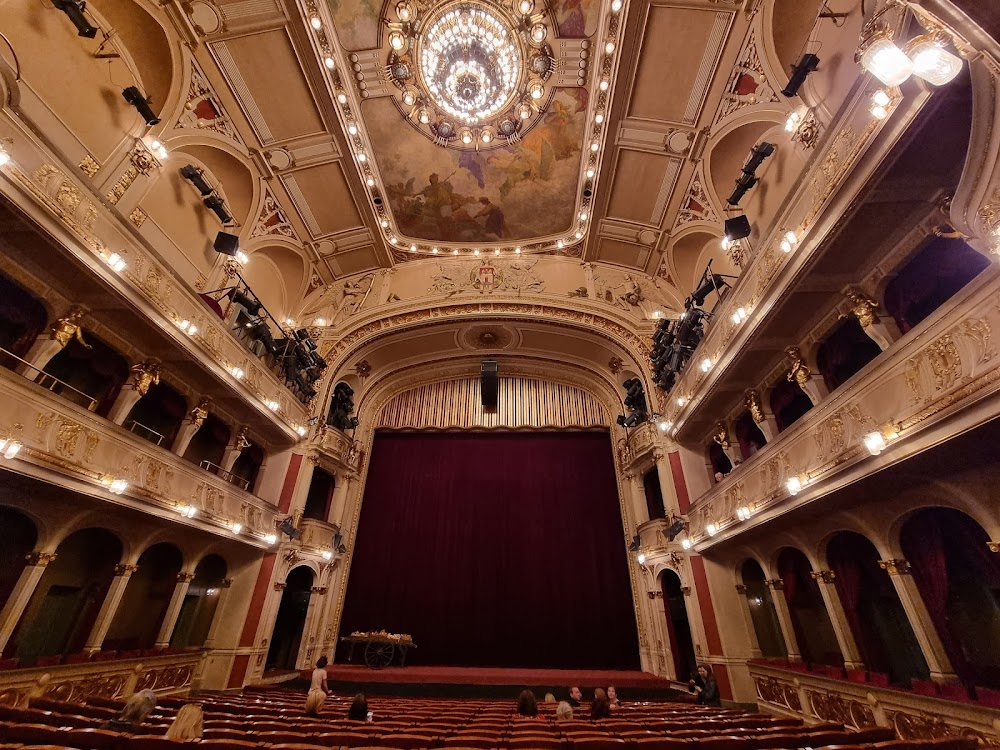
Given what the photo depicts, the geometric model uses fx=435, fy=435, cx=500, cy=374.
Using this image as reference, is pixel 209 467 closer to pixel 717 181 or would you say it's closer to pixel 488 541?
pixel 488 541

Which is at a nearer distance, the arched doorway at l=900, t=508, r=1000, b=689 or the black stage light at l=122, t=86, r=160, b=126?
the arched doorway at l=900, t=508, r=1000, b=689

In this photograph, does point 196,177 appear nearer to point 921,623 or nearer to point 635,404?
point 635,404

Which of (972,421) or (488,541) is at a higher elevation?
(488,541)

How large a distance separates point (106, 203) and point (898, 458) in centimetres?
1132

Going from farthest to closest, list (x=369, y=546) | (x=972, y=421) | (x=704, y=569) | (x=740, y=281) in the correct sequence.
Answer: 1. (x=369, y=546)
2. (x=704, y=569)
3. (x=740, y=281)
4. (x=972, y=421)

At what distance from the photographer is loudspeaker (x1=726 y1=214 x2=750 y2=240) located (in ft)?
29.1

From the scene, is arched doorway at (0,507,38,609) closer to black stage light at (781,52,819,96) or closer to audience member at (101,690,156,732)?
audience member at (101,690,156,732)

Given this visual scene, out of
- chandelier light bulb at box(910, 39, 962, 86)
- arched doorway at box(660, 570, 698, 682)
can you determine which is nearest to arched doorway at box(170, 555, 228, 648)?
arched doorway at box(660, 570, 698, 682)

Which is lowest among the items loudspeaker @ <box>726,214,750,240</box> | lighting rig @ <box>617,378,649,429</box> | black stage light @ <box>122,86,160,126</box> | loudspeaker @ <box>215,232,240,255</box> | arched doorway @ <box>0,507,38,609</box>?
arched doorway @ <box>0,507,38,609</box>

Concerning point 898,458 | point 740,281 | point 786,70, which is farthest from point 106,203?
point 786,70

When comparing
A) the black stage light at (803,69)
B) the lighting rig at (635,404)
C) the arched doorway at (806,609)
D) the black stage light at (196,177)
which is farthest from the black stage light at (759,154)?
the black stage light at (196,177)

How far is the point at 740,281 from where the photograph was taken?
25.9 feet

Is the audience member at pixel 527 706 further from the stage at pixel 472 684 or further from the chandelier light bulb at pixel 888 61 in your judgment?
the chandelier light bulb at pixel 888 61

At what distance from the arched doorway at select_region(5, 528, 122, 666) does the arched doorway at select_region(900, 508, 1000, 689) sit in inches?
531
